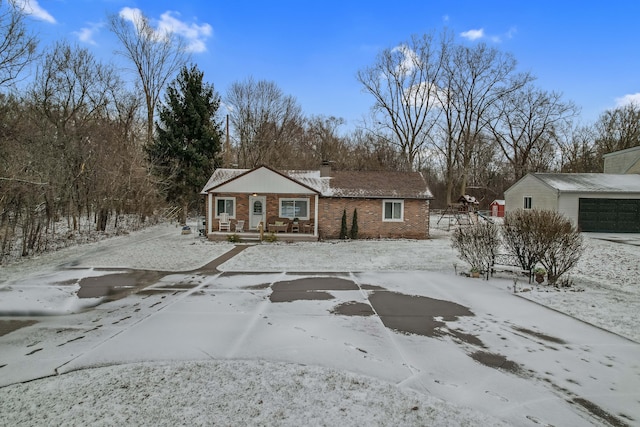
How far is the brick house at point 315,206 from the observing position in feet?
60.8

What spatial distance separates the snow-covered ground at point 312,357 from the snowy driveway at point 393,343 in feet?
0.09

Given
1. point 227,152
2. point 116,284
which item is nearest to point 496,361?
point 116,284

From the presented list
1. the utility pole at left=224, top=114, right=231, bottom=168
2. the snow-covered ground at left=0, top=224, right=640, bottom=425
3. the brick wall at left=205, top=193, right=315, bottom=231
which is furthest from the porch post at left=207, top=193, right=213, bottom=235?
the utility pole at left=224, top=114, right=231, bottom=168

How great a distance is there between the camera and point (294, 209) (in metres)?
19.8

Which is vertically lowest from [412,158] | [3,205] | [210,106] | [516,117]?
[3,205]

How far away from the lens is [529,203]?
82.5 ft

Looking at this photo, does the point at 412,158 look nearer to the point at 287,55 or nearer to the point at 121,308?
the point at 287,55

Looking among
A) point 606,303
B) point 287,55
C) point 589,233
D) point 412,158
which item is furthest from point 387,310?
point 412,158

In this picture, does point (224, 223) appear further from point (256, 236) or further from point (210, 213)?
point (256, 236)

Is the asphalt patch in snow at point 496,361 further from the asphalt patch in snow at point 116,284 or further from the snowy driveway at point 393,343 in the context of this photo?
the asphalt patch in snow at point 116,284

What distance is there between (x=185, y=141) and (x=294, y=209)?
11.9 m

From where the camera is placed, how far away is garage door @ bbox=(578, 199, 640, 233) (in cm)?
2127

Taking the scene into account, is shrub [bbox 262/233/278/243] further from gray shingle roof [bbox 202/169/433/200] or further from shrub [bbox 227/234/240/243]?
gray shingle roof [bbox 202/169/433/200]

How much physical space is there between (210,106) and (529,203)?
2461cm
